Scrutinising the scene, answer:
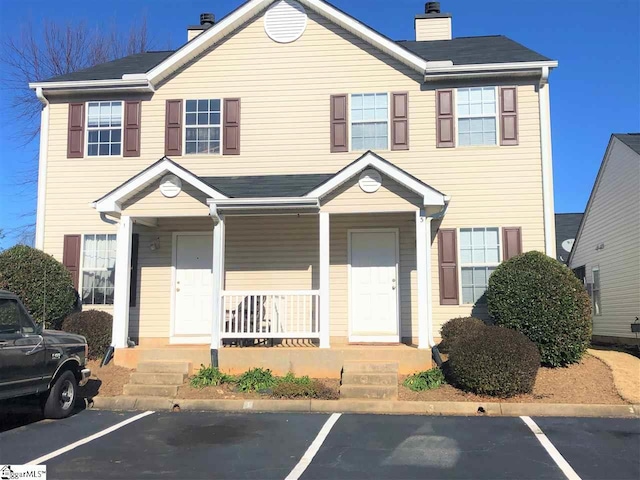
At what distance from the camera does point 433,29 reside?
46.6 feet

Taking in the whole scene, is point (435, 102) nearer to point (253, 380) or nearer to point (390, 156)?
point (390, 156)

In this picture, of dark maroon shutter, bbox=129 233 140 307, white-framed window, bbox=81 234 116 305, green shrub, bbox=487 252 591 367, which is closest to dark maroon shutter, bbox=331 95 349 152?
green shrub, bbox=487 252 591 367

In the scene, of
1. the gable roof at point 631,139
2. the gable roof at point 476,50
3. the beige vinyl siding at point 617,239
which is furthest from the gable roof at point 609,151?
the gable roof at point 476,50

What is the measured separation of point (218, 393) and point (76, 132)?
7067 mm

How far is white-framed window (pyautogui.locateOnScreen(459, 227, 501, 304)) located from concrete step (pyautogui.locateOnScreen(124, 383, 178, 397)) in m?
5.90

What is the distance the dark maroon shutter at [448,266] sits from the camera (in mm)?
11305

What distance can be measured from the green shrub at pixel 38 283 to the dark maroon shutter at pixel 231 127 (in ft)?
14.0

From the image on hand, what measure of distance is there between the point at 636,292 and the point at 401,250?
25.7 ft

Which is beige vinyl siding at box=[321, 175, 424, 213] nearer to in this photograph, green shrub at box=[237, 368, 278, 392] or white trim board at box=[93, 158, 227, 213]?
white trim board at box=[93, 158, 227, 213]

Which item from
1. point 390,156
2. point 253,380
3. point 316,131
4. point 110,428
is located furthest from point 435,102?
point 110,428

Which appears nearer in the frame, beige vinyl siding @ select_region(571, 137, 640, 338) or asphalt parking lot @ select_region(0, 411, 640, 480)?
asphalt parking lot @ select_region(0, 411, 640, 480)

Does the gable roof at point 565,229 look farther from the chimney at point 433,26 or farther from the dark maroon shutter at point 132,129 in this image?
the dark maroon shutter at point 132,129

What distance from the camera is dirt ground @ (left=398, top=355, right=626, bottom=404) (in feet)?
27.1

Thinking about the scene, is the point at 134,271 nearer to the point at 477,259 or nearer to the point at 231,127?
the point at 231,127
